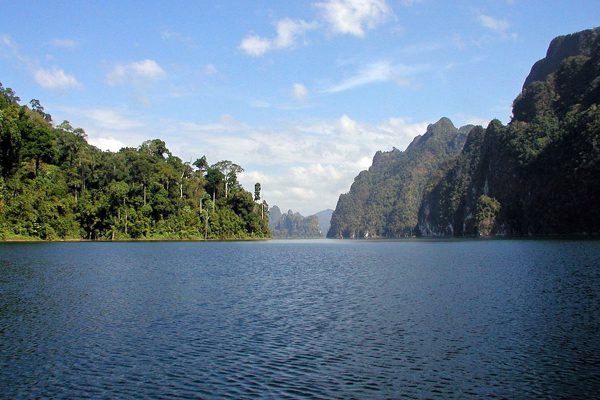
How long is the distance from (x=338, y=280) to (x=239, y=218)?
12851 centimetres

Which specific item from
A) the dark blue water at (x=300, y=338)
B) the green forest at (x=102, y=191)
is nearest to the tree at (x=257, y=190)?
the green forest at (x=102, y=191)

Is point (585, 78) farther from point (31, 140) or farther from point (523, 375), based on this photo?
point (523, 375)

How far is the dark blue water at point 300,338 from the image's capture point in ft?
51.2

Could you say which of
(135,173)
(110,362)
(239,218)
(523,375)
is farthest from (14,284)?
(239,218)

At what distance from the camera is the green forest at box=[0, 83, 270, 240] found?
101 metres

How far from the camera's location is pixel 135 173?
13338 centimetres

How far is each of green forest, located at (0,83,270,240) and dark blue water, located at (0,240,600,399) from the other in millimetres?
69049

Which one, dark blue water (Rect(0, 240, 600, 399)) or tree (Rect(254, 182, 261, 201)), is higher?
tree (Rect(254, 182, 261, 201))

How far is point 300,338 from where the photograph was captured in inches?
861

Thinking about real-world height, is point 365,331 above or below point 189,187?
below

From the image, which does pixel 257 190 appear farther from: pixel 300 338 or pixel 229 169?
pixel 300 338

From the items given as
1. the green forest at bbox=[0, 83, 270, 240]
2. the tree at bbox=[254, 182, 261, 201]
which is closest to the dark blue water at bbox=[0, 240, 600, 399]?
the green forest at bbox=[0, 83, 270, 240]

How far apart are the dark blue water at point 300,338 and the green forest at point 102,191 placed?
69.0 meters

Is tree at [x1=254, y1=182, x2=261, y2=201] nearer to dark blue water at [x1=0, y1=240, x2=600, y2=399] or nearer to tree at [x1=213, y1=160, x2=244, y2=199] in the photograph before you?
tree at [x1=213, y1=160, x2=244, y2=199]
